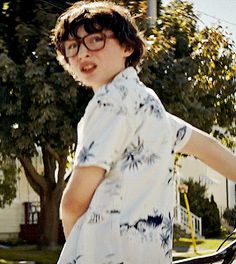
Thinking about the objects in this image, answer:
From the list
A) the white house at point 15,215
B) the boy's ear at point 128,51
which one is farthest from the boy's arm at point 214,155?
the white house at point 15,215

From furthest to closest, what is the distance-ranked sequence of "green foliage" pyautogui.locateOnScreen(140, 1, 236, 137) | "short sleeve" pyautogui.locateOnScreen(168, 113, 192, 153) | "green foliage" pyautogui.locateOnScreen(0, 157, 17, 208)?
"green foliage" pyautogui.locateOnScreen(0, 157, 17, 208), "green foliage" pyautogui.locateOnScreen(140, 1, 236, 137), "short sleeve" pyautogui.locateOnScreen(168, 113, 192, 153)

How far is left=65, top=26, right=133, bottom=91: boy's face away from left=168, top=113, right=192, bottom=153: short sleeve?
0.24m

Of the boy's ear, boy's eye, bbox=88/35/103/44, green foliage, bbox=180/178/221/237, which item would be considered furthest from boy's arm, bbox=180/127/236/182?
green foliage, bbox=180/178/221/237

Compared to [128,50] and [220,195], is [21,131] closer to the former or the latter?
[128,50]

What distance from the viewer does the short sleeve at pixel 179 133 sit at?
2641 mm

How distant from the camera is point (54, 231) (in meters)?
21.5

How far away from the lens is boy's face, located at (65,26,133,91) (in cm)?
253

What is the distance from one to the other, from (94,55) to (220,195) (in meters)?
40.9

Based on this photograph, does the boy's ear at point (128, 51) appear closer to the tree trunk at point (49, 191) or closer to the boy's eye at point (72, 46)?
the boy's eye at point (72, 46)

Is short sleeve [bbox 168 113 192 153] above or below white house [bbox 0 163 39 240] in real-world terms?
below

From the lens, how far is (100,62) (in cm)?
252

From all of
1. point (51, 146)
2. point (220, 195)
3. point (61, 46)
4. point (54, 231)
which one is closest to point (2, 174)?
point (54, 231)

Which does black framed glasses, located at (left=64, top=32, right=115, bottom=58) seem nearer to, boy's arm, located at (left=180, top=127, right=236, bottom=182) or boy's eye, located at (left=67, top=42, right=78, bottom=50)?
boy's eye, located at (left=67, top=42, right=78, bottom=50)

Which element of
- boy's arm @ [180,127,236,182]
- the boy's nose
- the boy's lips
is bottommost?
boy's arm @ [180,127,236,182]
